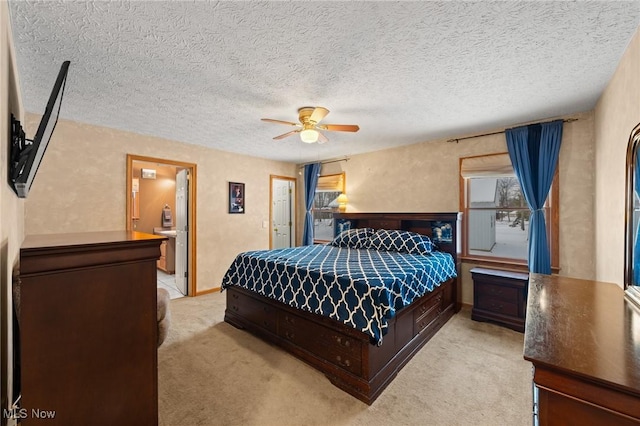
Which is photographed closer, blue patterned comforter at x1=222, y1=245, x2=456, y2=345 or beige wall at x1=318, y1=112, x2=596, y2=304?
blue patterned comforter at x1=222, y1=245, x2=456, y2=345

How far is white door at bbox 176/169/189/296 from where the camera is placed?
4.51 meters

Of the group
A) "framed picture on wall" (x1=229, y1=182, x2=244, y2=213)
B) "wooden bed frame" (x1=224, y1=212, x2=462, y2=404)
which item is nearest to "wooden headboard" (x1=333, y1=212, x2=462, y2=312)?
"wooden bed frame" (x1=224, y1=212, x2=462, y2=404)

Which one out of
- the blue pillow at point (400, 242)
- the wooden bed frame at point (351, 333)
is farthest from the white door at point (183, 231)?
the blue pillow at point (400, 242)

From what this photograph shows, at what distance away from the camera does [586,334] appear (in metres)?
1.00

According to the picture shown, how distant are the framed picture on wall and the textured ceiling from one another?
5.99 ft

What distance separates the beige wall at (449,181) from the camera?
3045 mm

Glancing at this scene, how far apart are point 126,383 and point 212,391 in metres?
1.00

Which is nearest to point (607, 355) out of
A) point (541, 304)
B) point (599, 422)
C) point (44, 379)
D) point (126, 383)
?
point (599, 422)

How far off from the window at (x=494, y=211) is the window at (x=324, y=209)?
2476 millimetres

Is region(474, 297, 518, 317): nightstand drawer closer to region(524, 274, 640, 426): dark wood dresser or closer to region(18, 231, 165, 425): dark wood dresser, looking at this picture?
region(524, 274, 640, 426): dark wood dresser

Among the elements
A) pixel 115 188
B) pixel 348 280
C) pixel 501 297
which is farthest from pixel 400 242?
pixel 115 188

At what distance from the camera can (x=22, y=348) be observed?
1011 mm

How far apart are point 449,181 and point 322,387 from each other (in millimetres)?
3258

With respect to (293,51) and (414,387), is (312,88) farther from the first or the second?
(414,387)
